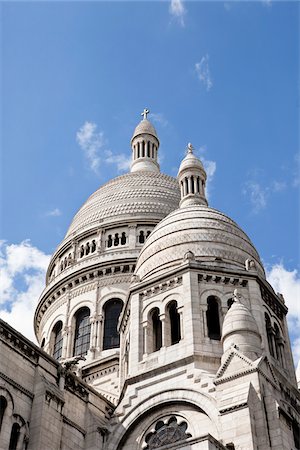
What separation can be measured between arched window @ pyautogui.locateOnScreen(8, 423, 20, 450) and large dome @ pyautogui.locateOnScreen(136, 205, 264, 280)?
1128 centimetres

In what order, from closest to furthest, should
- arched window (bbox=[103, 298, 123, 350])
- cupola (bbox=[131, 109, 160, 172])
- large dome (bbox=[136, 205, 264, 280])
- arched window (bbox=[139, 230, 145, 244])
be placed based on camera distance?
1. large dome (bbox=[136, 205, 264, 280])
2. arched window (bbox=[103, 298, 123, 350])
3. arched window (bbox=[139, 230, 145, 244])
4. cupola (bbox=[131, 109, 160, 172])

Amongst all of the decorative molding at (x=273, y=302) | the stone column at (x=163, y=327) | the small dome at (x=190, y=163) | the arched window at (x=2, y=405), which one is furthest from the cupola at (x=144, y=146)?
the arched window at (x=2, y=405)

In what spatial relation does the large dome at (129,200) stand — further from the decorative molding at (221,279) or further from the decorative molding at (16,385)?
the decorative molding at (16,385)

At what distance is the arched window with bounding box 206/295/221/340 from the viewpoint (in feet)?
103

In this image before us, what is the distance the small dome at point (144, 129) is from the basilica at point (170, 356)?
19.1 meters

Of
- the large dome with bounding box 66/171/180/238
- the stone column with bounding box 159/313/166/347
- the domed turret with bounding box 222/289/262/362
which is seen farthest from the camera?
the large dome with bounding box 66/171/180/238

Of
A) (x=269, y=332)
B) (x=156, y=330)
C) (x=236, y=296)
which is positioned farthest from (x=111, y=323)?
(x=236, y=296)

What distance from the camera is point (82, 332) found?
44750mm

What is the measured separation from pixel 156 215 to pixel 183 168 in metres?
6.21

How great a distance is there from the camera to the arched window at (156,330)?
31469 millimetres

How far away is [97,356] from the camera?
4172 cm

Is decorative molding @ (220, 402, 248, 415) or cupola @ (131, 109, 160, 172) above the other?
cupola @ (131, 109, 160, 172)

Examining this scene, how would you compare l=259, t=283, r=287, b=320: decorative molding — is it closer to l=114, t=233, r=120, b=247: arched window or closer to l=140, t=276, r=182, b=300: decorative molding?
l=140, t=276, r=182, b=300: decorative molding

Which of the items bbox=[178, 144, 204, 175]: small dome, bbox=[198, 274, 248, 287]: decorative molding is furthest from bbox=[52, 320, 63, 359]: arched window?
bbox=[198, 274, 248, 287]: decorative molding
